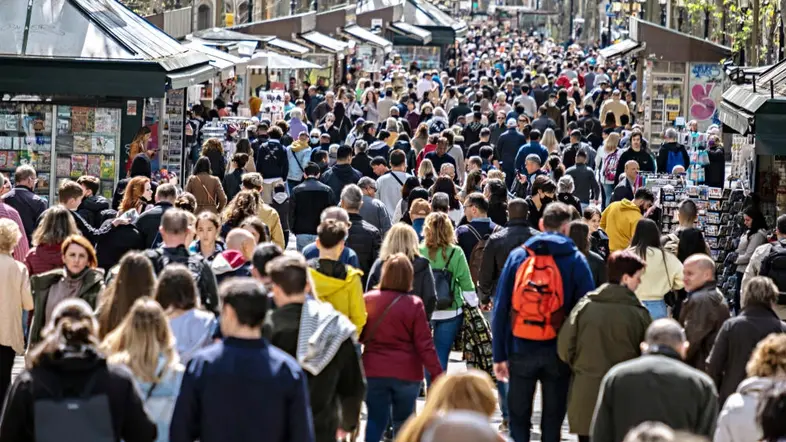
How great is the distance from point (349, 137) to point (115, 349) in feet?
54.6

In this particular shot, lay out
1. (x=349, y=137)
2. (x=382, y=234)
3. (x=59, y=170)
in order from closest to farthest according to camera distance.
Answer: (x=382, y=234) < (x=59, y=170) < (x=349, y=137)

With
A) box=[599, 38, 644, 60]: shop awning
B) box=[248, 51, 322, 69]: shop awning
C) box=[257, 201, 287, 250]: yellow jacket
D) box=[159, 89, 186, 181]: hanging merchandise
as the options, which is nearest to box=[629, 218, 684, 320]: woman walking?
box=[257, 201, 287, 250]: yellow jacket

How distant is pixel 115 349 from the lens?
7133 mm

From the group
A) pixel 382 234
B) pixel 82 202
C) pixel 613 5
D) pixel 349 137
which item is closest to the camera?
pixel 82 202

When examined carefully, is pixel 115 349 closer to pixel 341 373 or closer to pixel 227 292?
pixel 227 292

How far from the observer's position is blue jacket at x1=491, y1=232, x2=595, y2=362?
9.73 meters

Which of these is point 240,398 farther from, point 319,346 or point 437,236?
point 437,236

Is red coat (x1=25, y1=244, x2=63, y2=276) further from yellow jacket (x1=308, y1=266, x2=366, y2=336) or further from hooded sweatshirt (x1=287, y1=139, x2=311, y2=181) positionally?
hooded sweatshirt (x1=287, y1=139, x2=311, y2=181)

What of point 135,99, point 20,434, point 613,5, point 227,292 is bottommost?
point 20,434

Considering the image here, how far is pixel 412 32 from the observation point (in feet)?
211

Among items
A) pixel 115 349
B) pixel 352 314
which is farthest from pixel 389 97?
pixel 115 349

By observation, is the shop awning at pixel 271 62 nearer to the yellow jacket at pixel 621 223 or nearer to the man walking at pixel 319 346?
the yellow jacket at pixel 621 223

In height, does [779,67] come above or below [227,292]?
above

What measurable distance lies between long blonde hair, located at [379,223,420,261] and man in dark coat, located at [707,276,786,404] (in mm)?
2225
